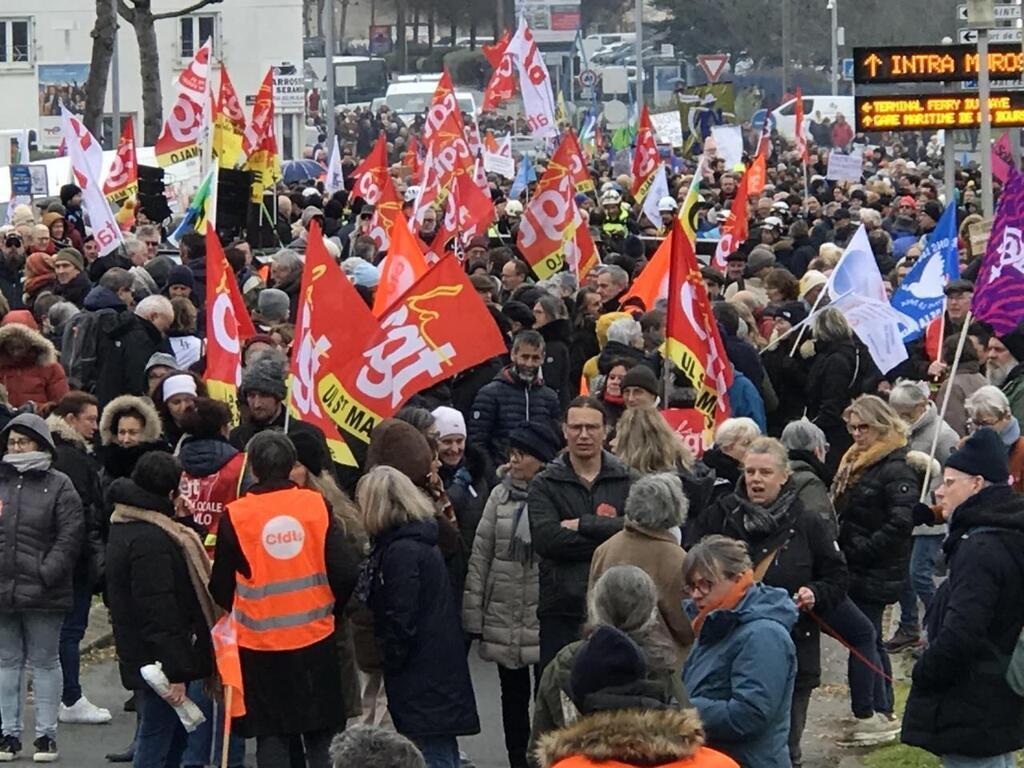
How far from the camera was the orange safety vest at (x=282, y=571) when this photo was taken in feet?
27.1

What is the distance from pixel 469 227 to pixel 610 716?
15.2m

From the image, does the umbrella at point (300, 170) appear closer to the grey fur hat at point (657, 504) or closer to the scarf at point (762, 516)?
the scarf at point (762, 516)

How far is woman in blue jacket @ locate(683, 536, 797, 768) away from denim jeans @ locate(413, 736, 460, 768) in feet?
5.73

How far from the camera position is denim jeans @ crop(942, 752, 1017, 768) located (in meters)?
7.45

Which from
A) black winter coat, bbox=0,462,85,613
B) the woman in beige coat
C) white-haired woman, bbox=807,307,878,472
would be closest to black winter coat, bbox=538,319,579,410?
white-haired woman, bbox=807,307,878,472

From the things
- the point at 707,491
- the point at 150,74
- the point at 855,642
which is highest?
the point at 150,74

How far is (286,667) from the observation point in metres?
8.34

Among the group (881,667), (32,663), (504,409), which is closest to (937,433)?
(881,667)

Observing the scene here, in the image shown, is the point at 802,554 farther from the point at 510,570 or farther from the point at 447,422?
the point at 447,422

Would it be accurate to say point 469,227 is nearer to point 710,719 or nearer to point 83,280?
point 83,280

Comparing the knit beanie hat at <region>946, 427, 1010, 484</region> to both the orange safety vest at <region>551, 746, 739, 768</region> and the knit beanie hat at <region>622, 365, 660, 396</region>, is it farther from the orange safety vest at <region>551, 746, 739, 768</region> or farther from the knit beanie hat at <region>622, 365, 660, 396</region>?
the knit beanie hat at <region>622, 365, 660, 396</region>

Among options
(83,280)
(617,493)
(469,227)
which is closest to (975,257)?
(469,227)

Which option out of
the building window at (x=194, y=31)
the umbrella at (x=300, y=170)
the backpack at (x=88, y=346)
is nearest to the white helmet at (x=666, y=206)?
the backpack at (x=88, y=346)

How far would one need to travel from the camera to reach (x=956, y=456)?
739 cm
